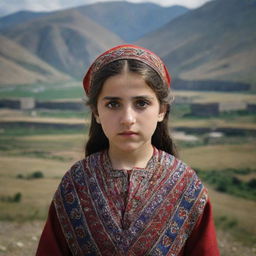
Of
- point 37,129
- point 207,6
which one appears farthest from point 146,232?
point 207,6

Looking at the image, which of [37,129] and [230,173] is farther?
[37,129]

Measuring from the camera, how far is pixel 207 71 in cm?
845

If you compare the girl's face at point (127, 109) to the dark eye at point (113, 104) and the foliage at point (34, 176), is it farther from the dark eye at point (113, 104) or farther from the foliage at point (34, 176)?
the foliage at point (34, 176)

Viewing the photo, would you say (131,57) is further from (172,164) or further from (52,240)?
(52,240)

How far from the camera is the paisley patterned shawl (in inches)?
52.8

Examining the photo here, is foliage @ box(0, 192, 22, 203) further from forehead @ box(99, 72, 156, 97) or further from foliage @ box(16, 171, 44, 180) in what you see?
forehead @ box(99, 72, 156, 97)

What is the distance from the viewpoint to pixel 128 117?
4.24 feet

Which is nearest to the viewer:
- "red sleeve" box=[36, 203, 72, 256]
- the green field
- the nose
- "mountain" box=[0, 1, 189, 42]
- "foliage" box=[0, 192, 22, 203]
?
the nose

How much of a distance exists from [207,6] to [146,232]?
22.1 feet

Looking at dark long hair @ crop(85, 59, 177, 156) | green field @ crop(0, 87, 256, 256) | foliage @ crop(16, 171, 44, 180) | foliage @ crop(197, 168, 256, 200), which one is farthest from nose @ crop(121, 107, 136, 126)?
foliage @ crop(16, 171, 44, 180)

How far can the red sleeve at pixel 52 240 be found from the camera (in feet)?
4.60

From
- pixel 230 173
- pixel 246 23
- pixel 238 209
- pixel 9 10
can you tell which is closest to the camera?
pixel 238 209

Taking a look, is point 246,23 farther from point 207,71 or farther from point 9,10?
point 9,10

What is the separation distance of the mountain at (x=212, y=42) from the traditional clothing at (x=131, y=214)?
6.22m
